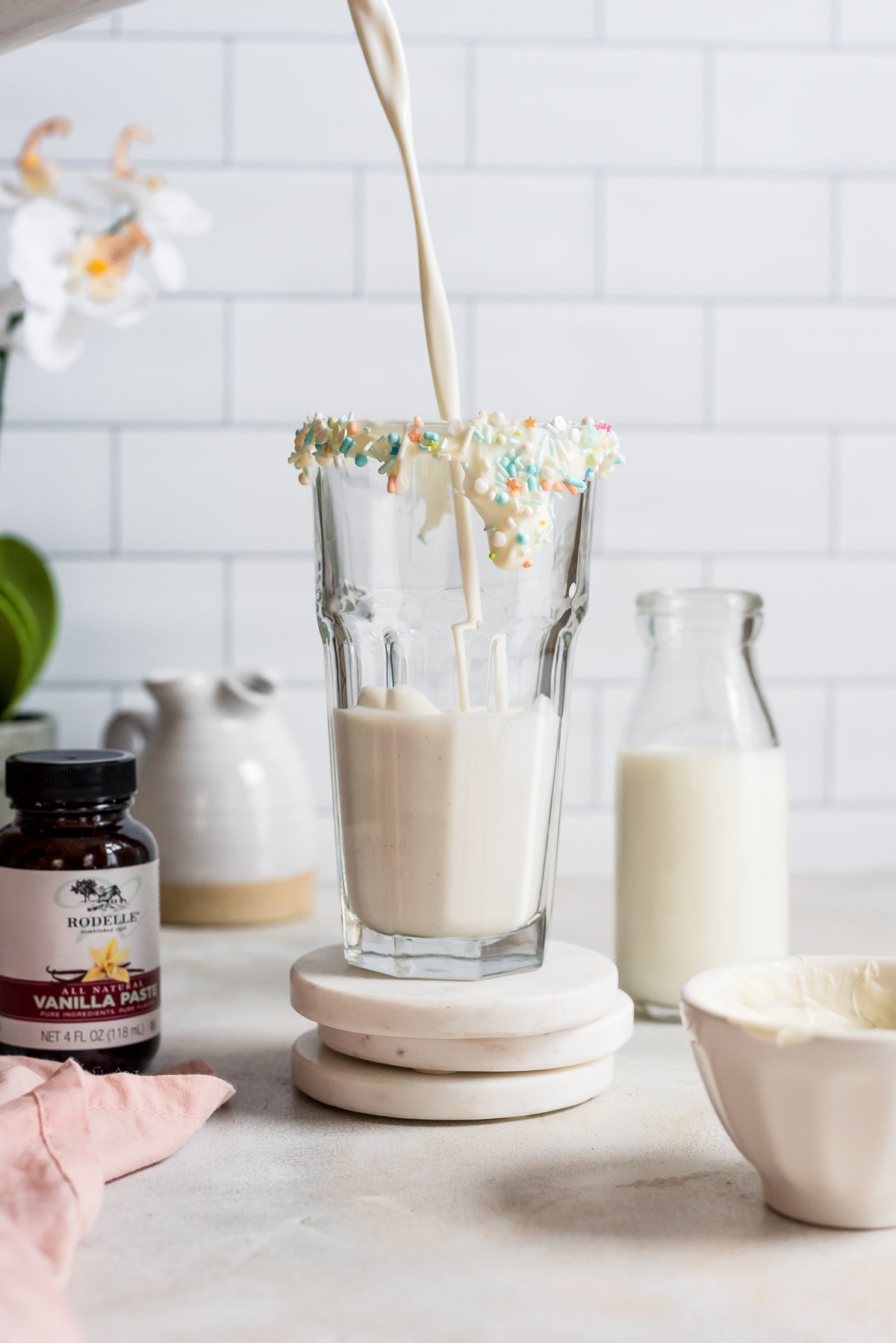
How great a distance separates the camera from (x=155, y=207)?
3.49 feet

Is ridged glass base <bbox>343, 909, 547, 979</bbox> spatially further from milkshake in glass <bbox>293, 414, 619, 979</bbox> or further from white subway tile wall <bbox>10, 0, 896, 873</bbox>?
white subway tile wall <bbox>10, 0, 896, 873</bbox>

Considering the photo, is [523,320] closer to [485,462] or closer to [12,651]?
[12,651]

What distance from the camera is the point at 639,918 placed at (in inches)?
33.4

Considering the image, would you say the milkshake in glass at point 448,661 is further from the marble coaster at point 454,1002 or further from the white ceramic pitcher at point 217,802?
the white ceramic pitcher at point 217,802

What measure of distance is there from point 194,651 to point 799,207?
0.71 metres

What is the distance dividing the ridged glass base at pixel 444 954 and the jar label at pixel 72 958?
0.37 ft

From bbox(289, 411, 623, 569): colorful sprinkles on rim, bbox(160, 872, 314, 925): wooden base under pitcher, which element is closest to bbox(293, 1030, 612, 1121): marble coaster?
bbox(289, 411, 623, 569): colorful sprinkles on rim

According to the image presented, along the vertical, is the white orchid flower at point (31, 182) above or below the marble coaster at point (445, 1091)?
above

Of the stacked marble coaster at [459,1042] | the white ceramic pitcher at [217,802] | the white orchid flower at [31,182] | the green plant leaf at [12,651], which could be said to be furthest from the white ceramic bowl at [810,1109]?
the white orchid flower at [31,182]

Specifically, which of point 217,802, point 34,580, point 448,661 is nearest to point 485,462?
point 448,661

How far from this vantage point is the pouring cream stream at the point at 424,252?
0.68 meters

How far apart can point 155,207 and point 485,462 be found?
556 millimetres

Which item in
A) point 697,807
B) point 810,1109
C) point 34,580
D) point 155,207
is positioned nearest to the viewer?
point 810,1109

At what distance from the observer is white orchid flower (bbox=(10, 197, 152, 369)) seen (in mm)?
1033
